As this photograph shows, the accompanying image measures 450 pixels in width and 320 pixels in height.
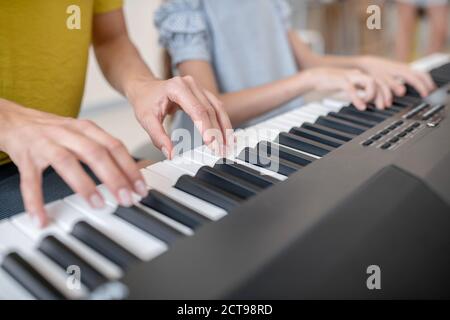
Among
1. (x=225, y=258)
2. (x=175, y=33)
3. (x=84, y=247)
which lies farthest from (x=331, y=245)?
(x=175, y=33)

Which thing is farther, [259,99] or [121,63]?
[259,99]

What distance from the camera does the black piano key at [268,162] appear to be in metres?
Result: 0.54

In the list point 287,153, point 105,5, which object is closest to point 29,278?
point 287,153

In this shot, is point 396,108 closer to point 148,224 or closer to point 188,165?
point 188,165

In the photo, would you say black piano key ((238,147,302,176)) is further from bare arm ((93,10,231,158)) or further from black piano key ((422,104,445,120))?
black piano key ((422,104,445,120))

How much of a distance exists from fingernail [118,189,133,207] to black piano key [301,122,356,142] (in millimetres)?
342

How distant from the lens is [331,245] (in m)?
0.38

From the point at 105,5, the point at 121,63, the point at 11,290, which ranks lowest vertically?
the point at 11,290

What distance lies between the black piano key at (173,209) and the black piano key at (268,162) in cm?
15

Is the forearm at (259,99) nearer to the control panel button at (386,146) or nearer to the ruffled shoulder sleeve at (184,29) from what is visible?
the ruffled shoulder sleeve at (184,29)

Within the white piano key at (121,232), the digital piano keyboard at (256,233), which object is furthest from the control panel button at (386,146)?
the white piano key at (121,232)

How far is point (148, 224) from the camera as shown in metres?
0.41

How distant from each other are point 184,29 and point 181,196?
2.18 ft

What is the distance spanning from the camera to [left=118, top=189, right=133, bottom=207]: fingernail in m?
0.43
